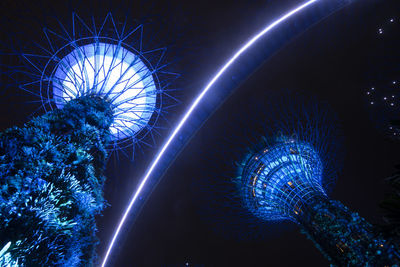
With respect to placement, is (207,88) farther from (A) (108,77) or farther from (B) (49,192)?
(B) (49,192)

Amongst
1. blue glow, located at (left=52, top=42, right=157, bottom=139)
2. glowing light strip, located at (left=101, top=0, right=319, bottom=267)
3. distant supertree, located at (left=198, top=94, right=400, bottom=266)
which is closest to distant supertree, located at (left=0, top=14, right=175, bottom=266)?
blue glow, located at (left=52, top=42, right=157, bottom=139)

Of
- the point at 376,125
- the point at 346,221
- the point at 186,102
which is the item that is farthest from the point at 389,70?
the point at 186,102

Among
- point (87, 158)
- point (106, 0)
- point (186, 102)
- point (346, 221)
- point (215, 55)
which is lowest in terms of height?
point (346, 221)

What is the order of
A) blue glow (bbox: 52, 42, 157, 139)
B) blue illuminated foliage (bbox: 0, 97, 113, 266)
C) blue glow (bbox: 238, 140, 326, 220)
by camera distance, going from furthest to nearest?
1. blue glow (bbox: 238, 140, 326, 220)
2. blue glow (bbox: 52, 42, 157, 139)
3. blue illuminated foliage (bbox: 0, 97, 113, 266)

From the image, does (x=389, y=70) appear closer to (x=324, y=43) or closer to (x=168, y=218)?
(x=324, y=43)

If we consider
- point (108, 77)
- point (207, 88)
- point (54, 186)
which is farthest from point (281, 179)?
point (54, 186)

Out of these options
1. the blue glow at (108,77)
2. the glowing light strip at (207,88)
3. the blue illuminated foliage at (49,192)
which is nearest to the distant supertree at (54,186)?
the blue illuminated foliage at (49,192)

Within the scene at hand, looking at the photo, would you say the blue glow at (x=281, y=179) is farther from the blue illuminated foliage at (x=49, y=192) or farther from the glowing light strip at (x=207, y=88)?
the blue illuminated foliage at (x=49, y=192)

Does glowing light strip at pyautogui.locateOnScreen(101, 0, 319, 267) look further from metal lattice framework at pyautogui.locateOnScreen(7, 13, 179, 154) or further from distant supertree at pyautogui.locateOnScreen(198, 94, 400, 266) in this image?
distant supertree at pyautogui.locateOnScreen(198, 94, 400, 266)
